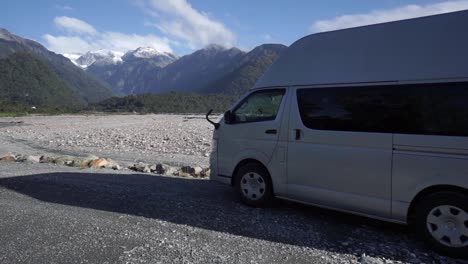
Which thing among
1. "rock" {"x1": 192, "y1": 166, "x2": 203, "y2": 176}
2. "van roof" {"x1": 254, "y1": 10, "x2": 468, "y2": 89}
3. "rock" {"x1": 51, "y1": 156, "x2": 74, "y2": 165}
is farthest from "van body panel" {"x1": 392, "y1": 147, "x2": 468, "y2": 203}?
"rock" {"x1": 51, "y1": 156, "x2": 74, "y2": 165}

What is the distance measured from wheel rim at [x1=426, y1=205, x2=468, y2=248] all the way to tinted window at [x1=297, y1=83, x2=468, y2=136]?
37.8 inches

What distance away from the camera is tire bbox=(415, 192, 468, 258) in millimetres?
4566

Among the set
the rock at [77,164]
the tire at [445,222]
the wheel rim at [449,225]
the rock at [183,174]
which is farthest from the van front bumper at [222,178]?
the rock at [77,164]

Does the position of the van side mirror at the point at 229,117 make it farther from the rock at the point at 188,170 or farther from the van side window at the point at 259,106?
the rock at the point at 188,170

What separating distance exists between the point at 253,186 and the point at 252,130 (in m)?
1.00

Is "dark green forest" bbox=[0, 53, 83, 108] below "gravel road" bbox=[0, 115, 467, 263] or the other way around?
the other way around

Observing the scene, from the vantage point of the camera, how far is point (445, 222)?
4.71 m

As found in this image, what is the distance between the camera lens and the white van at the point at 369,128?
4.71 meters

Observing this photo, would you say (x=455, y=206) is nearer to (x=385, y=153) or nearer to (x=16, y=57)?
(x=385, y=153)

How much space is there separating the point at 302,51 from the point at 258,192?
2.55 m

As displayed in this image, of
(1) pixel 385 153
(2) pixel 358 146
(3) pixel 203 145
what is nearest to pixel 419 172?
(1) pixel 385 153

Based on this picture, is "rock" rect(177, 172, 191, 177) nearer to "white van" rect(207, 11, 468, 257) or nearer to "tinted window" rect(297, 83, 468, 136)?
"white van" rect(207, 11, 468, 257)

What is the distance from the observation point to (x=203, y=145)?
21656mm

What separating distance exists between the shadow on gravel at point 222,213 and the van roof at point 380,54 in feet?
7.30
